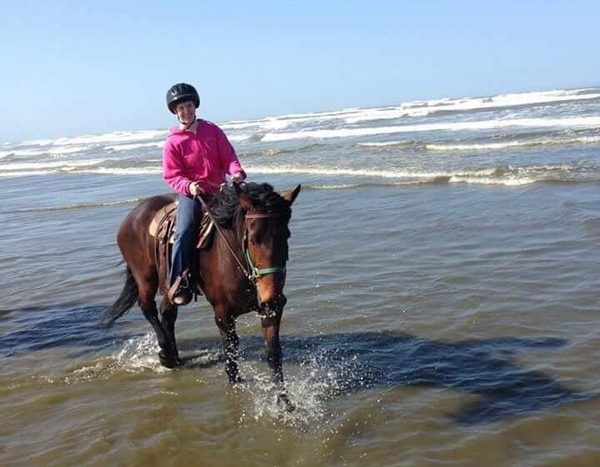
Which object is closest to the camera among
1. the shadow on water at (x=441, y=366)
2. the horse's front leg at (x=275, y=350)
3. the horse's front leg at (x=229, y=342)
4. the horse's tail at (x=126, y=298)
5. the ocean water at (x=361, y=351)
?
the ocean water at (x=361, y=351)

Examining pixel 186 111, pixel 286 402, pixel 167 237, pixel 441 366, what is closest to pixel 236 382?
pixel 286 402

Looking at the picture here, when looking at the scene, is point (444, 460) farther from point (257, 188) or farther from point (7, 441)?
point (7, 441)

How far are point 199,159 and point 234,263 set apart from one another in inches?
47.3

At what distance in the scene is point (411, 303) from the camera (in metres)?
6.70

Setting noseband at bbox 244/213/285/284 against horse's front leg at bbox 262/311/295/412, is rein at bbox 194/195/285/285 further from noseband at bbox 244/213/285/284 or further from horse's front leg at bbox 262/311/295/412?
horse's front leg at bbox 262/311/295/412

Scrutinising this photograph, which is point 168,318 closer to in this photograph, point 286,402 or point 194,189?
point 194,189

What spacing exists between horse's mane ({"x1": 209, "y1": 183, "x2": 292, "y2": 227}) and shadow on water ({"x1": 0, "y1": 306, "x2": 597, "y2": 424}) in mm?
1770

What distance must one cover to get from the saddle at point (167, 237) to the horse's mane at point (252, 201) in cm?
32

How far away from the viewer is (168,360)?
568 centimetres

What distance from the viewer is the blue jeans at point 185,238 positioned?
196 inches

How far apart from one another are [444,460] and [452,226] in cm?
663

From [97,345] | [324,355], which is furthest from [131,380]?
[324,355]

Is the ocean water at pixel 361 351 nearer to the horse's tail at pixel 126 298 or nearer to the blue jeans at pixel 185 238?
the horse's tail at pixel 126 298

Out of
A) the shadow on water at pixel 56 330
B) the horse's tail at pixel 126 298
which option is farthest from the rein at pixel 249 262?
the shadow on water at pixel 56 330
